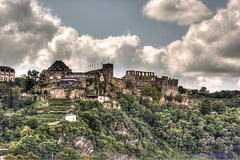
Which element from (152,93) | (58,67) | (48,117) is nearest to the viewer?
(48,117)

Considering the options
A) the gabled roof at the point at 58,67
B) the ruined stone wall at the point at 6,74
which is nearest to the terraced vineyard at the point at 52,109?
the gabled roof at the point at 58,67

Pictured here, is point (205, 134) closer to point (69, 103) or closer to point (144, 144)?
point (144, 144)

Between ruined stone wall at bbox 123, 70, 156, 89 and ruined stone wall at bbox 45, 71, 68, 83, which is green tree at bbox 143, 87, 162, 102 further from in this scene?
ruined stone wall at bbox 45, 71, 68, 83

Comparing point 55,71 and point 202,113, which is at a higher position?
point 55,71

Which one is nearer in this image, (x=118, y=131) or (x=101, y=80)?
(x=118, y=131)

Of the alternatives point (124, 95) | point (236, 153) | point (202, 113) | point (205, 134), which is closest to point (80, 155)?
point (124, 95)

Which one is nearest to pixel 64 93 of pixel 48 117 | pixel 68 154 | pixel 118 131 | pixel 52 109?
pixel 52 109

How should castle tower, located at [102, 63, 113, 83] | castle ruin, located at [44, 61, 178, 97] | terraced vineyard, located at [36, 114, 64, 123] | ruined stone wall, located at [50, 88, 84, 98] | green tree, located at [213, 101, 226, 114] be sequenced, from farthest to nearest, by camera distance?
green tree, located at [213, 101, 226, 114], castle tower, located at [102, 63, 113, 83], castle ruin, located at [44, 61, 178, 97], ruined stone wall, located at [50, 88, 84, 98], terraced vineyard, located at [36, 114, 64, 123]

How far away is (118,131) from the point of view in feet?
167

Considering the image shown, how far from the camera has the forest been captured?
41872 millimetres

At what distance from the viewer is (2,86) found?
56.4 metres

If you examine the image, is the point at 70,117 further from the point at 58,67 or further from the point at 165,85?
the point at 165,85

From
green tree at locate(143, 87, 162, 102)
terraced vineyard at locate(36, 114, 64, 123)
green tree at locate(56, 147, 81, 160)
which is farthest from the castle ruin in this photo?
green tree at locate(56, 147, 81, 160)

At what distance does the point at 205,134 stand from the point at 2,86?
141 feet
